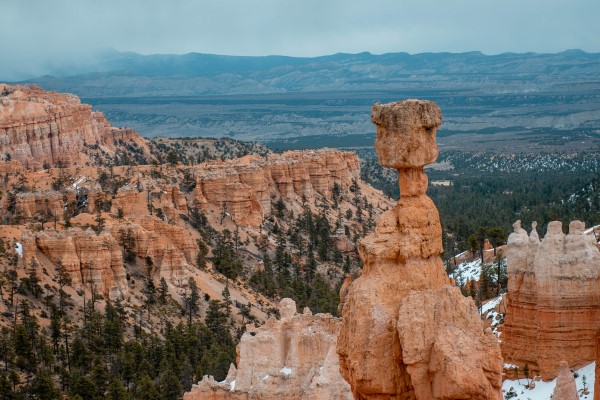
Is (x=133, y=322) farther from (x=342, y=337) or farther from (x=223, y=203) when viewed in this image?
(x=342, y=337)

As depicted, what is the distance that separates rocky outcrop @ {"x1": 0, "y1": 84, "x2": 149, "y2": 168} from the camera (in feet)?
317

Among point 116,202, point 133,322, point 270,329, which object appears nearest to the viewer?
point 270,329

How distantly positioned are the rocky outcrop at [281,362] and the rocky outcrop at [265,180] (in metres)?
47.5

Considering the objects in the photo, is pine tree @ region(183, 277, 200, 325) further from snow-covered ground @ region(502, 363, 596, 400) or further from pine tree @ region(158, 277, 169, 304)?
snow-covered ground @ region(502, 363, 596, 400)

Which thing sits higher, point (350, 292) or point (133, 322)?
point (350, 292)

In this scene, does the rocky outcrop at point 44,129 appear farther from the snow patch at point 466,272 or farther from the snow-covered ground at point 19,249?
the snow patch at point 466,272

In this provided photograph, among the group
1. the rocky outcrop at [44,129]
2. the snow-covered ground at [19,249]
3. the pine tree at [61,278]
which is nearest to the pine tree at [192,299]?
the pine tree at [61,278]

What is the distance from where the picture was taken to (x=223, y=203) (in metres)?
84.5

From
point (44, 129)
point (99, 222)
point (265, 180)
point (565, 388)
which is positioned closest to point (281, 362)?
point (565, 388)

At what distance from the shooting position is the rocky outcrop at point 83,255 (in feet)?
180

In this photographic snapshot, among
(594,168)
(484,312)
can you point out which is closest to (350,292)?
(484,312)

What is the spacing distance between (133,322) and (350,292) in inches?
1622

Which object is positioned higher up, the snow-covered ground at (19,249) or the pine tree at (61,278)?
the snow-covered ground at (19,249)

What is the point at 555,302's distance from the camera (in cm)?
3062
